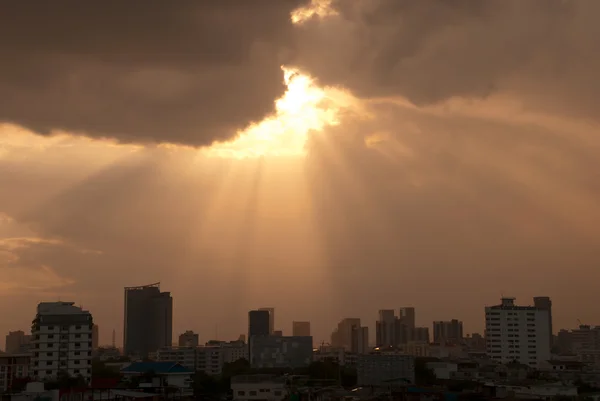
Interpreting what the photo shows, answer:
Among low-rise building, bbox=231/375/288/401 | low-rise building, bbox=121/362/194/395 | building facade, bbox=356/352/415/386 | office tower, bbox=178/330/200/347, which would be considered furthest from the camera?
office tower, bbox=178/330/200/347

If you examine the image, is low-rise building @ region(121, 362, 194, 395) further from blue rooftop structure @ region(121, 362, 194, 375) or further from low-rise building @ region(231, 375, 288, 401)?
low-rise building @ region(231, 375, 288, 401)

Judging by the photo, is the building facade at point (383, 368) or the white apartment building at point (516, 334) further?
the white apartment building at point (516, 334)

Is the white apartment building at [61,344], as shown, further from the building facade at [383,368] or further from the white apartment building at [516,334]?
the white apartment building at [516,334]

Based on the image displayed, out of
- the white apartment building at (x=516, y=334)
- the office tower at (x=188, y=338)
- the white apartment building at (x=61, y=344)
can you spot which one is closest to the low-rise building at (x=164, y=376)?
the white apartment building at (x=61, y=344)

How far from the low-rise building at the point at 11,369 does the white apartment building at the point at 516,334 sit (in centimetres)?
6927

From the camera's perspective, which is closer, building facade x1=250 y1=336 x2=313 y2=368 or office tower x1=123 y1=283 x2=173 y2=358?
building facade x1=250 y1=336 x2=313 y2=368

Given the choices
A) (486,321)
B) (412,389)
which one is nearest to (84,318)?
(412,389)

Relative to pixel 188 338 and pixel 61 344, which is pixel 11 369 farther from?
pixel 188 338

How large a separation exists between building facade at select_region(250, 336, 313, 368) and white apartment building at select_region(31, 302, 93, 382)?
50.1 meters

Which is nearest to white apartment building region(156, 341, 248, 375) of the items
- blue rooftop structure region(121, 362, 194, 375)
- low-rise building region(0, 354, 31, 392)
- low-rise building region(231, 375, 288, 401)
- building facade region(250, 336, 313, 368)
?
building facade region(250, 336, 313, 368)

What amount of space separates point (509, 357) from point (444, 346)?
31.8m

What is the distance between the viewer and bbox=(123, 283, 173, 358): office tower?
188375mm

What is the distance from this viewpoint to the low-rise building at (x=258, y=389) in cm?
6462

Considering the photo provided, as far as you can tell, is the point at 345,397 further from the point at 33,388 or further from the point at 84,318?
the point at 84,318
